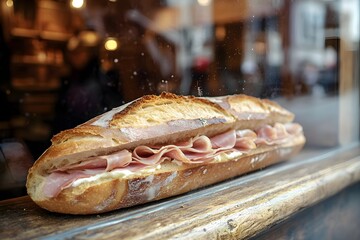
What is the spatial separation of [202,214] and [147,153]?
284 mm

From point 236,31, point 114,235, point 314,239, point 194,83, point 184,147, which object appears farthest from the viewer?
point 236,31

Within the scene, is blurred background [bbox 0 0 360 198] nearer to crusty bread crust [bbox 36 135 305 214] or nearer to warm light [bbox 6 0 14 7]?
warm light [bbox 6 0 14 7]

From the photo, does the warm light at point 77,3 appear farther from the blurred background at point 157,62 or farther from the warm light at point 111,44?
the warm light at point 111,44

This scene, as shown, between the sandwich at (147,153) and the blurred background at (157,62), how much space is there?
0.14 metres

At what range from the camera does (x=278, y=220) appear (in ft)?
4.92

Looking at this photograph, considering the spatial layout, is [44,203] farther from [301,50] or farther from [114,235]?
[301,50]

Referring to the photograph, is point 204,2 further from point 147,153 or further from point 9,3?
point 147,153

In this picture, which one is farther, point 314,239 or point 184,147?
point 314,239

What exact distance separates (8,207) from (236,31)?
140 cm

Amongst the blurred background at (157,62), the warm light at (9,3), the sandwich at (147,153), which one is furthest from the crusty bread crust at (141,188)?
the warm light at (9,3)

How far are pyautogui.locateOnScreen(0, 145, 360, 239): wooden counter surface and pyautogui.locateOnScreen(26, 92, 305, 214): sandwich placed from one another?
0.04 metres

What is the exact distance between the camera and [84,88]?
9.05 feet

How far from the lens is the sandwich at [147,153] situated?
3.95ft

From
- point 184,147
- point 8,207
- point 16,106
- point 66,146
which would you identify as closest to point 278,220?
point 184,147
